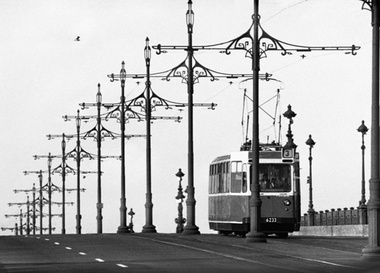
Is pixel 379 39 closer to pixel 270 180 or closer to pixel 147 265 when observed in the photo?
pixel 147 265

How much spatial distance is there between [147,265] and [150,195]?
3711 centimetres

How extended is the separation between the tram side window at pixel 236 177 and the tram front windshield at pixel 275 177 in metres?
0.86

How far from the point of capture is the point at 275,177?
55.7 metres

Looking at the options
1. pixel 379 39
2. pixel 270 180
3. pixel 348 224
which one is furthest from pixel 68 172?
pixel 379 39

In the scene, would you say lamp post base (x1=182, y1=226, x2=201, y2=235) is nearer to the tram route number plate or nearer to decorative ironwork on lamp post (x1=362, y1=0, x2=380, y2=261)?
the tram route number plate

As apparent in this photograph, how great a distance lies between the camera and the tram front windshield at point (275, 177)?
2190 inches

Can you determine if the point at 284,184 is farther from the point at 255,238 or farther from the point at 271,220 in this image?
the point at 255,238

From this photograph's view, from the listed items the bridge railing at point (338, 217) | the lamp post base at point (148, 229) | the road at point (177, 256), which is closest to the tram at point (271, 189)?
the road at point (177, 256)

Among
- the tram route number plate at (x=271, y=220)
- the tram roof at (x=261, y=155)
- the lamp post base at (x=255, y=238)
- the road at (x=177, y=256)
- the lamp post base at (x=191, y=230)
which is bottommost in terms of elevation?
the road at (x=177, y=256)

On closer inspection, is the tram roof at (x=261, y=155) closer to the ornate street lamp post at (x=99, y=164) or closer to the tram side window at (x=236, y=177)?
the tram side window at (x=236, y=177)

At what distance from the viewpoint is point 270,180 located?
55.8 metres

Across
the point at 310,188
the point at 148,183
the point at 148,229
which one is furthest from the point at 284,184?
the point at 310,188

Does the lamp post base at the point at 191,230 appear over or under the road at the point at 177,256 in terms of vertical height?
over

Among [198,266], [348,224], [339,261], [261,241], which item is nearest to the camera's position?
[198,266]
